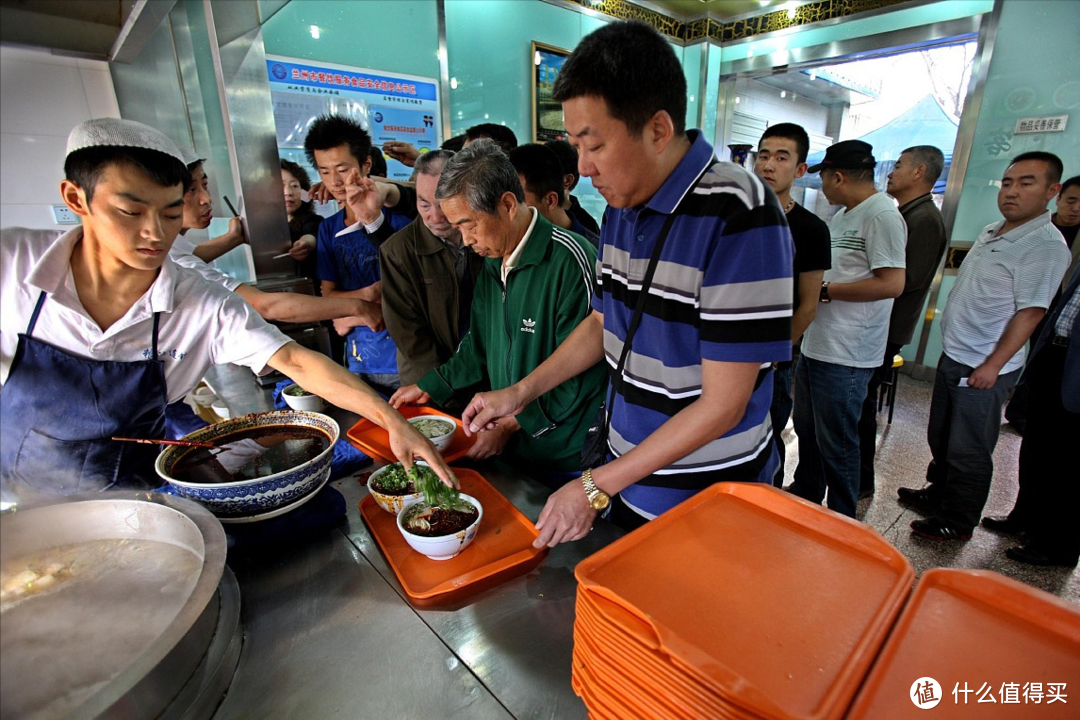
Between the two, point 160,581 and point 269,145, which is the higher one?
point 269,145

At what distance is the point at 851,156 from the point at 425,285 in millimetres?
2502

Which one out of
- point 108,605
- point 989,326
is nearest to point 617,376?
point 108,605

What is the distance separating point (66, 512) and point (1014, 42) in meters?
7.18

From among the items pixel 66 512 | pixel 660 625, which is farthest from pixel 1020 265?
pixel 66 512

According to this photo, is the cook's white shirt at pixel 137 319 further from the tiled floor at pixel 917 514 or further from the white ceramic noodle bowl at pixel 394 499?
the tiled floor at pixel 917 514

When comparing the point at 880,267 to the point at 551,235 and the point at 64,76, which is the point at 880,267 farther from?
the point at 64,76

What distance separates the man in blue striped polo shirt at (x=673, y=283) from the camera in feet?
3.67

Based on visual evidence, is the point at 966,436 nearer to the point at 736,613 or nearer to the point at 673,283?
the point at 673,283

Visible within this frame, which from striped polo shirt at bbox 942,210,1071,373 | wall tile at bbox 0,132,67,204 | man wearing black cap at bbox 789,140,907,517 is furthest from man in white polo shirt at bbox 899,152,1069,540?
wall tile at bbox 0,132,67,204

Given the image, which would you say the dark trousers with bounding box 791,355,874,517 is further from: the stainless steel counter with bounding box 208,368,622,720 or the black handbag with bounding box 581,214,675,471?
the stainless steel counter with bounding box 208,368,622,720

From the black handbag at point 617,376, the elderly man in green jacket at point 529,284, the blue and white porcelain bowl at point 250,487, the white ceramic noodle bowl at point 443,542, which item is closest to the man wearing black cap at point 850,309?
the elderly man in green jacket at point 529,284

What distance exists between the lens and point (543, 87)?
5.38 metres

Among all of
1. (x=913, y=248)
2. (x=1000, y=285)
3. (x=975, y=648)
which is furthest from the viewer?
(x=913, y=248)

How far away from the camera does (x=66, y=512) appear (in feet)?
3.09
